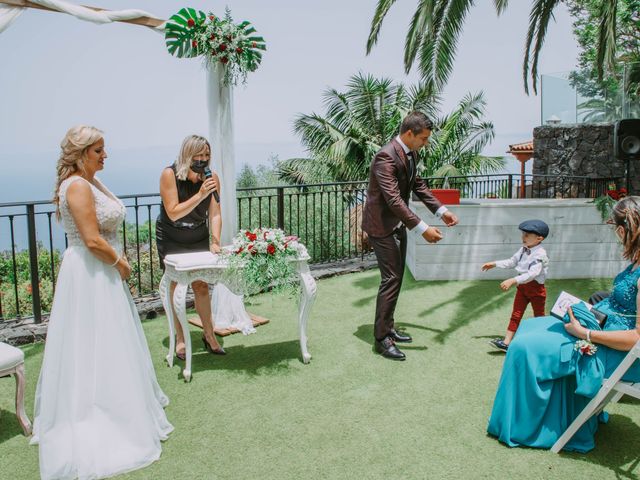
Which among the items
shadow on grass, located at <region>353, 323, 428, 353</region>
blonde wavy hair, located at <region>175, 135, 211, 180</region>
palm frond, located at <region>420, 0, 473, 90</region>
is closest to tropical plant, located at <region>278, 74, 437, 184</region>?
palm frond, located at <region>420, 0, 473, 90</region>

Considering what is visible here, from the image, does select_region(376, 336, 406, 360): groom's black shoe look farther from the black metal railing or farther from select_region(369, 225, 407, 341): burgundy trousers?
the black metal railing

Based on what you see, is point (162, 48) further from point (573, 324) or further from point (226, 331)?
point (573, 324)

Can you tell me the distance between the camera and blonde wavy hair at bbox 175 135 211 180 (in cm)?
451

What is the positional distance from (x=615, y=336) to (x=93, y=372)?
9.27 ft

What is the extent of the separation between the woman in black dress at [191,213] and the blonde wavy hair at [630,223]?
9.19ft

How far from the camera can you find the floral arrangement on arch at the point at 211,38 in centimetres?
492

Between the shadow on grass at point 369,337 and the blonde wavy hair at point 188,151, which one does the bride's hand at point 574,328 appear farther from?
the blonde wavy hair at point 188,151

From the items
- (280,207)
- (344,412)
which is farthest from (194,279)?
(280,207)

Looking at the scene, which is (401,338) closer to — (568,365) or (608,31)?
(568,365)

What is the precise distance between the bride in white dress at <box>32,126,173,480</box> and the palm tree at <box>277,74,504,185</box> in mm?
21666

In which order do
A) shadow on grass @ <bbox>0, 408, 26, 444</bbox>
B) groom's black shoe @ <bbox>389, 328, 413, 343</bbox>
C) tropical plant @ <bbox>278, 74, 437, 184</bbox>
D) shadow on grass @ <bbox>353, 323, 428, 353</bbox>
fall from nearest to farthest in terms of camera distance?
shadow on grass @ <bbox>0, 408, 26, 444</bbox>
shadow on grass @ <bbox>353, 323, 428, 353</bbox>
groom's black shoe @ <bbox>389, 328, 413, 343</bbox>
tropical plant @ <bbox>278, 74, 437, 184</bbox>

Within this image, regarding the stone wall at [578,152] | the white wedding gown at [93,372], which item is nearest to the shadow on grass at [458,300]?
the white wedding gown at [93,372]

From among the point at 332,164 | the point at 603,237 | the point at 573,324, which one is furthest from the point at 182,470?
the point at 332,164

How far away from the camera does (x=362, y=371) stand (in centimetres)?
461
